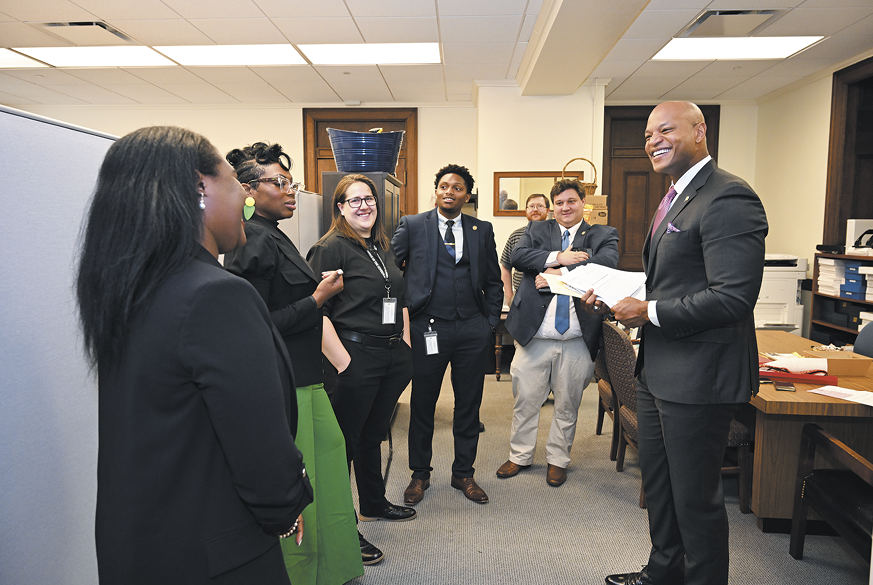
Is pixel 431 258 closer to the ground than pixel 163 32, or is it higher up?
closer to the ground

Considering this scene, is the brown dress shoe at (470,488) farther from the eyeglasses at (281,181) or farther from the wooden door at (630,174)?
the wooden door at (630,174)

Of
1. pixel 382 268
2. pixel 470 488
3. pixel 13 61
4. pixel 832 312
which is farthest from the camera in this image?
pixel 13 61

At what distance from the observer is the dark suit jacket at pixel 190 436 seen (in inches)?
31.7

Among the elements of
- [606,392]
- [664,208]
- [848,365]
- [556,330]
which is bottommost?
[606,392]

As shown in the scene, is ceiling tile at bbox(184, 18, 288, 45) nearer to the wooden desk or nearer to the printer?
the wooden desk

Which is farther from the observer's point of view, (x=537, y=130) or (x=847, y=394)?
(x=537, y=130)

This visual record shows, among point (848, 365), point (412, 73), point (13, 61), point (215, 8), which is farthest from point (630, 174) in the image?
point (13, 61)

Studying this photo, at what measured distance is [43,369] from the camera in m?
1.18

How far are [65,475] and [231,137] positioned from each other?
646 centimetres

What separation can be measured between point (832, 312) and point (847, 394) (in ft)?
11.9

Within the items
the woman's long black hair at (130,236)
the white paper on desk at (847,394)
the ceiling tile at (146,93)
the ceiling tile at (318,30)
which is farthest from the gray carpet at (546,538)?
the ceiling tile at (146,93)

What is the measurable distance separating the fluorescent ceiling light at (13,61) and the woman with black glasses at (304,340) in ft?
16.6

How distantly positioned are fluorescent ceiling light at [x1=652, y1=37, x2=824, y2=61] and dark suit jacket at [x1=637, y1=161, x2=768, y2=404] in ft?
12.8

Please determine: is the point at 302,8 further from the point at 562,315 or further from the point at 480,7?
the point at 562,315
